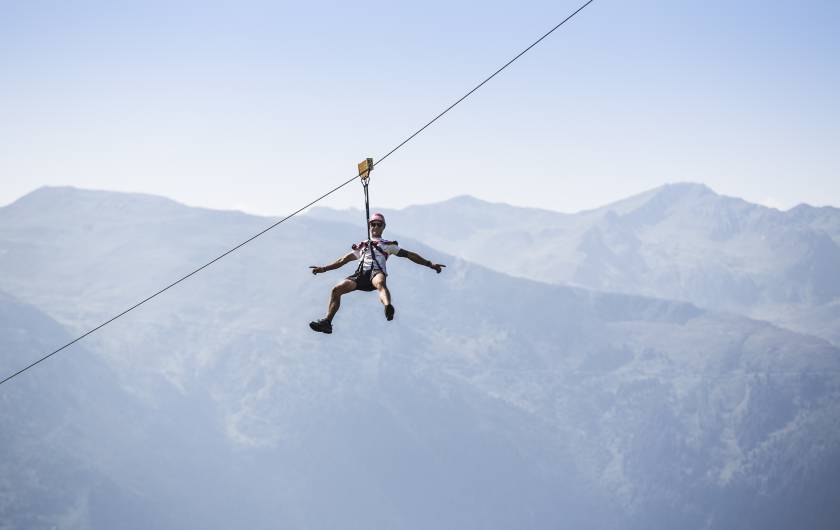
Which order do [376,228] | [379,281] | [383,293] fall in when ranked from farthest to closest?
1. [376,228]
2. [379,281]
3. [383,293]

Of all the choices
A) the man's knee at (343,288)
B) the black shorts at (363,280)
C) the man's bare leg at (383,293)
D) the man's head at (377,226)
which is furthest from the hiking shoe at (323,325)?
the man's head at (377,226)

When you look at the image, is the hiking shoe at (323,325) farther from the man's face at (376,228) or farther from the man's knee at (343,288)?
the man's face at (376,228)

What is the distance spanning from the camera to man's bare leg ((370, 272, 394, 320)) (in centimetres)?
1499

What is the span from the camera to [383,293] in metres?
15.8

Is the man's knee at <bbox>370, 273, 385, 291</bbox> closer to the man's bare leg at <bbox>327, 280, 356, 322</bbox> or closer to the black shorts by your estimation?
the black shorts

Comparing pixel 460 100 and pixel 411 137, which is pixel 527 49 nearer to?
pixel 460 100

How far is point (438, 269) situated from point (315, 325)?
3.21 m

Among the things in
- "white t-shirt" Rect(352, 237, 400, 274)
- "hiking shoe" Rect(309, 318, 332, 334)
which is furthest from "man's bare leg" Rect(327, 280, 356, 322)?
Answer: "white t-shirt" Rect(352, 237, 400, 274)

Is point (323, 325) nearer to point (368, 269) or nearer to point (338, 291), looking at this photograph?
point (338, 291)

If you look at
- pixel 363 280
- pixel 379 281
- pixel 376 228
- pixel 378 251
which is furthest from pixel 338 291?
pixel 376 228

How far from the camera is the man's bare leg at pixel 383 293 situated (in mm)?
14992

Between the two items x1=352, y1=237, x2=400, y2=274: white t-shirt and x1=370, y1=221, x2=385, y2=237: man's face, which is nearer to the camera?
x1=352, y1=237, x2=400, y2=274: white t-shirt

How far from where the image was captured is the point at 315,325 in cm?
1655

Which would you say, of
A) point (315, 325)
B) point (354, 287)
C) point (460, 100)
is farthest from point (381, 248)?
point (460, 100)
